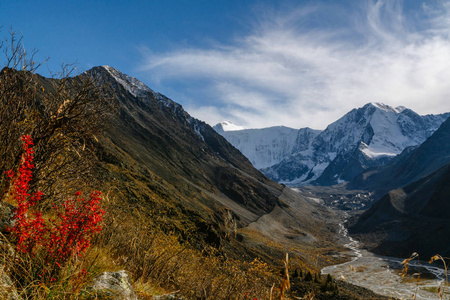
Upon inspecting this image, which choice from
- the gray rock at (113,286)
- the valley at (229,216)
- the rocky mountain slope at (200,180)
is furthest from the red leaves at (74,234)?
the rocky mountain slope at (200,180)

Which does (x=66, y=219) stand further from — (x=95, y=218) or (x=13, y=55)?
(x=13, y=55)

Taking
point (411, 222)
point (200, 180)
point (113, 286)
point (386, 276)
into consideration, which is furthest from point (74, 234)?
point (411, 222)

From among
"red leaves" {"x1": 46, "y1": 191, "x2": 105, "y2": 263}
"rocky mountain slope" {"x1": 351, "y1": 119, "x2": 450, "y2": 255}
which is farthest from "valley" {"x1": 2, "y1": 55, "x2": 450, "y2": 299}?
"red leaves" {"x1": 46, "y1": 191, "x2": 105, "y2": 263}

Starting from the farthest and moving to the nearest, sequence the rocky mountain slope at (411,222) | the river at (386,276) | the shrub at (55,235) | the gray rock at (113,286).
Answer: the rocky mountain slope at (411,222)
the river at (386,276)
the shrub at (55,235)
the gray rock at (113,286)

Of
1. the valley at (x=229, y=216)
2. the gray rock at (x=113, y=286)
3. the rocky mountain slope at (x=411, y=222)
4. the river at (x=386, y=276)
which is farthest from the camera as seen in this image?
the rocky mountain slope at (x=411, y=222)

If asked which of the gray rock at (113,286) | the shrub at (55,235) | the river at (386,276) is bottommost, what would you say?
the river at (386,276)

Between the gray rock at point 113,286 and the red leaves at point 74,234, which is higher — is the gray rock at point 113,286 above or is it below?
below

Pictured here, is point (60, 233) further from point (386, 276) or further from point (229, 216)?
point (386, 276)

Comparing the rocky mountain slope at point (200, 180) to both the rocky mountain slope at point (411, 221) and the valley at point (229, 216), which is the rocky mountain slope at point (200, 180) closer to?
the valley at point (229, 216)

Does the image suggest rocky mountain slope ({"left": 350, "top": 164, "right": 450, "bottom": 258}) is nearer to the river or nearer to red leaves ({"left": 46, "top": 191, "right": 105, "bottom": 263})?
the river
